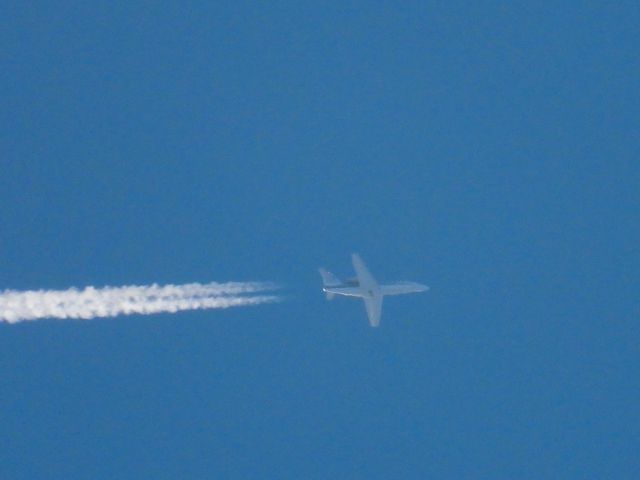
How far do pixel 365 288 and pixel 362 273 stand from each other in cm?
142

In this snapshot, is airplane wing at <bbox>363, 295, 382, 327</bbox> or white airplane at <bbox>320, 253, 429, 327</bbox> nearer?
white airplane at <bbox>320, 253, 429, 327</bbox>

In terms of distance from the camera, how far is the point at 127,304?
210 ft

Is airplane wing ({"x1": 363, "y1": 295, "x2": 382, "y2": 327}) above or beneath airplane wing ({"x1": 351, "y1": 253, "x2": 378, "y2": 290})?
beneath

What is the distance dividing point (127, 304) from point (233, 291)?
11.3 m

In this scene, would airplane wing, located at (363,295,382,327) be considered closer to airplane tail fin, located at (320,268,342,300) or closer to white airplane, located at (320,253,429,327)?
white airplane, located at (320,253,429,327)

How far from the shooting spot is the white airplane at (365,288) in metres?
77.7

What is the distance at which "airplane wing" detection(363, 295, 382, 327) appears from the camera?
78.7 metres

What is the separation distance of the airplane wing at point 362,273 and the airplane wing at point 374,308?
120 centimetres

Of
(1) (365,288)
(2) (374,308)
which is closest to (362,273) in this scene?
(1) (365,288)

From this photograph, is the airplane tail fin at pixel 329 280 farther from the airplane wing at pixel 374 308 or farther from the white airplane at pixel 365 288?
the airplane wing at pixel 374 308

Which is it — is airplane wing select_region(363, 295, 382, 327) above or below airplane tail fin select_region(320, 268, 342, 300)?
below

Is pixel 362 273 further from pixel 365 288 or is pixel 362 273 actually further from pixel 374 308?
pixel 374 308

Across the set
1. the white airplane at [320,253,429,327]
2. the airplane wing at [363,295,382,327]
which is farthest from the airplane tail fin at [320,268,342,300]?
the airplane wing at [363,295,382,327]

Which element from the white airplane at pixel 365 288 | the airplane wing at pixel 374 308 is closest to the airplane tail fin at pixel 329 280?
the white airplane at pixel 365 288
